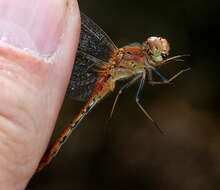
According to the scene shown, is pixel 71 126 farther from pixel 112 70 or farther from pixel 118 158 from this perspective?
pixel 118 158

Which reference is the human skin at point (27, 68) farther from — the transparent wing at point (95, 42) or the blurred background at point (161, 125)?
the blurred background at point (161, 125)

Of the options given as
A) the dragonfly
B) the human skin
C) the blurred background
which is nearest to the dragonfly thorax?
the dragonfly

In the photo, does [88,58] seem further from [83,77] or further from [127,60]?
[127,60]

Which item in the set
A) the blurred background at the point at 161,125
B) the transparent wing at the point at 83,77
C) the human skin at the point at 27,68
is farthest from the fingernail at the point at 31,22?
the blurred background at the point at 161,125

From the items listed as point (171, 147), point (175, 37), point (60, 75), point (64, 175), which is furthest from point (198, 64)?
point (60, 75)

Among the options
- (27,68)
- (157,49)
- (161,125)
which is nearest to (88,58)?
(157,49)

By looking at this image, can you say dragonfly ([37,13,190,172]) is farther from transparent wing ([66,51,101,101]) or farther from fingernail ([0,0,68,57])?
fingernail ([0,0,68,57])
